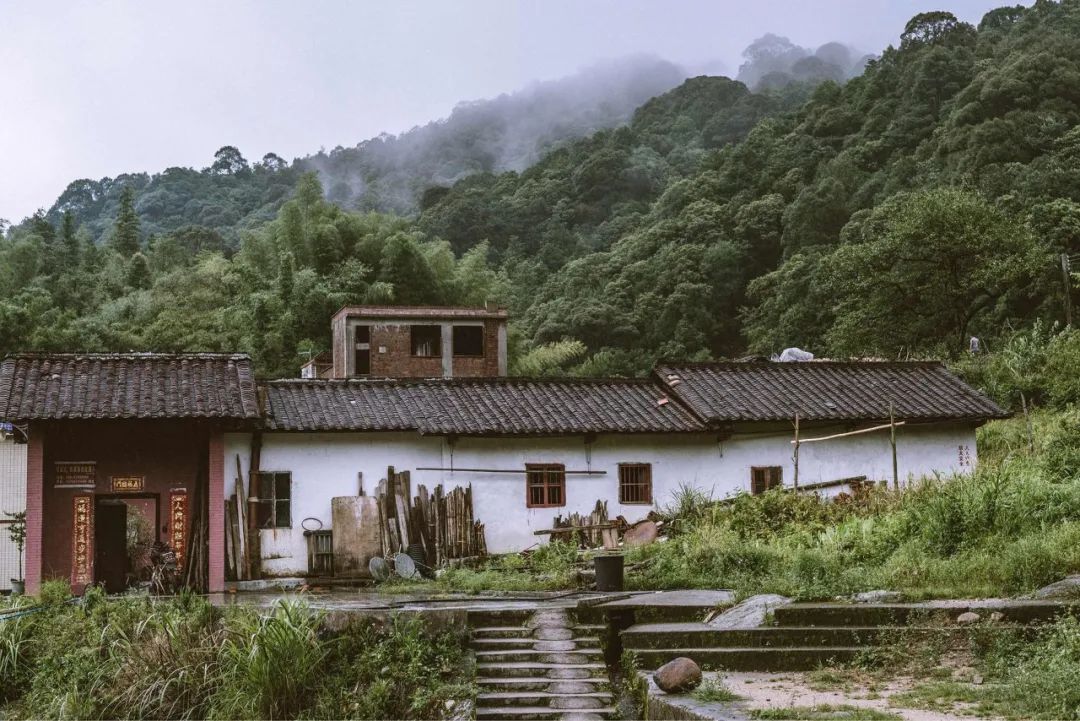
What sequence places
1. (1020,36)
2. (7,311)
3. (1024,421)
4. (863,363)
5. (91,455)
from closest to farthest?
(91,455) < (863,363) < (1024,421) < (7,311) < (1020,36)

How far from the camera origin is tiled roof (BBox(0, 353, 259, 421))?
66.0ft

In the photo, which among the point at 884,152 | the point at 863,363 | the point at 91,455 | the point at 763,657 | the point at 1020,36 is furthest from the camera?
the point at 1020,36

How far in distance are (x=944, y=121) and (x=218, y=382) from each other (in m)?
40.4

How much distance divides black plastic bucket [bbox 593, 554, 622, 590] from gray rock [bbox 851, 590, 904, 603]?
11.4 feet

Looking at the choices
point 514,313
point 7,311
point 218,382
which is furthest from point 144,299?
point 218,382

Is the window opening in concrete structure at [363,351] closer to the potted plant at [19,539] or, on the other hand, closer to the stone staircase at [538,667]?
the potted plant at [19,539]

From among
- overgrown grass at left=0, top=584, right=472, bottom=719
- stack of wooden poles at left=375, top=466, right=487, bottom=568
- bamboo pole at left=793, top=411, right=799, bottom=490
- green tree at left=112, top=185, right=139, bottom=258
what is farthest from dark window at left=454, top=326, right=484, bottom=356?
green tree at left=112, top=185, right=139, bottom=258

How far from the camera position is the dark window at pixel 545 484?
23.5m

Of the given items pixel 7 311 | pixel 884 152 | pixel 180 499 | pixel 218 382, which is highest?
pixel 884 152

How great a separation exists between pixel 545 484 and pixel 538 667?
10.5 m

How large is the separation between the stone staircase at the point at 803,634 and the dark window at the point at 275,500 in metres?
10.2

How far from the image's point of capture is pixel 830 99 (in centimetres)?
6444

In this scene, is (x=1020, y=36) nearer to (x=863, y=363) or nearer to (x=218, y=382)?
(x=863, y=363)

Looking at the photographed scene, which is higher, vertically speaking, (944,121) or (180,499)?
(944,121)
